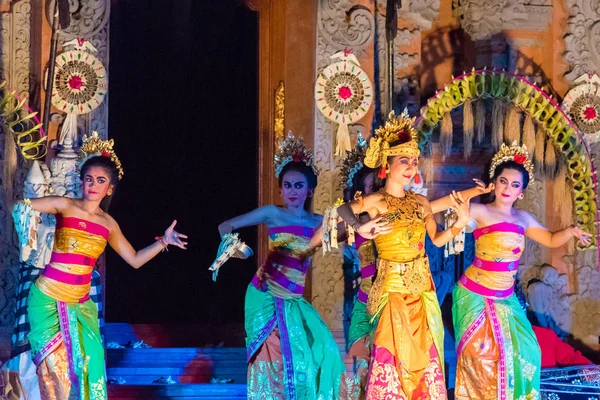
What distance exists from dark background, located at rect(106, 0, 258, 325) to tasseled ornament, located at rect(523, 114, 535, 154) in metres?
2.22

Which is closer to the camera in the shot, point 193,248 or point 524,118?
point 524,118

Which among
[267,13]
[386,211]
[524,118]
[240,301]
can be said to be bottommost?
[240,301]

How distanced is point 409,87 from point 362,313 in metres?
2.18

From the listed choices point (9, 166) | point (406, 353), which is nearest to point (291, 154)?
point (406, 353)

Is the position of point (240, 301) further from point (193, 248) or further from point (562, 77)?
point (562, 77)

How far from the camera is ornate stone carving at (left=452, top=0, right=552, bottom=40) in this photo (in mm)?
8609

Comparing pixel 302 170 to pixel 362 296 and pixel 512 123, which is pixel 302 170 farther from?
pixel 512 123

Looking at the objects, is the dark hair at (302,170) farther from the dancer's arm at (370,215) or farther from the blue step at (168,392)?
the blue step at (168,392)

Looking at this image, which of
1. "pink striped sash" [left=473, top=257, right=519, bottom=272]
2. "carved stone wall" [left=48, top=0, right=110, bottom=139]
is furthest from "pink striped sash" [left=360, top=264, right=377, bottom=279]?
"carved stone wall" [left=48, top=0, right=110, bottom=139]

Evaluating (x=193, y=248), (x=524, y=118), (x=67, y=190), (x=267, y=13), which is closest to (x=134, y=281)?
(x=193, y=248)

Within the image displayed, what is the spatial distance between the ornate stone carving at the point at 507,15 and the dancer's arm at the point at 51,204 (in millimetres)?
3793

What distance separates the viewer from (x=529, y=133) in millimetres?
8078

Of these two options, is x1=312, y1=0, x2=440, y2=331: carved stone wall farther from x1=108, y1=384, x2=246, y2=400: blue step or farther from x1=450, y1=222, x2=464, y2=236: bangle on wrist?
x1=450, y1=222, x2=464, y2=236: bangle on wrist

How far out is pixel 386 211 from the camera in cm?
610
